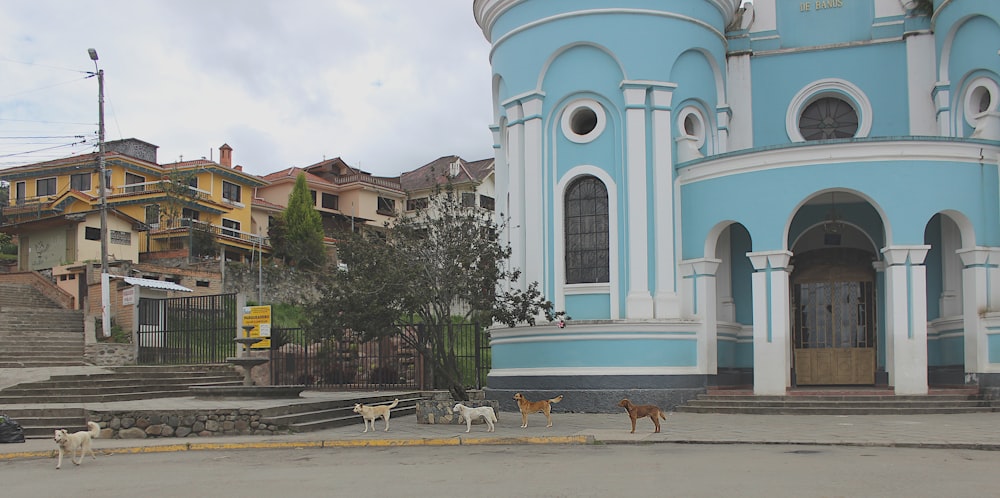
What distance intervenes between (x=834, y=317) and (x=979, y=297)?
3811mm

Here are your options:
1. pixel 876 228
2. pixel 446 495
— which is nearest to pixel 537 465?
pixel 446 495

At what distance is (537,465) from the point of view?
40.3 feet

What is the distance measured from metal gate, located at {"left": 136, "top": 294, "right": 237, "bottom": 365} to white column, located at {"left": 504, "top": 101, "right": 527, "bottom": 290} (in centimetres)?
931

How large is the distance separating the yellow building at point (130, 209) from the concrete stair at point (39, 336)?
34.6ft

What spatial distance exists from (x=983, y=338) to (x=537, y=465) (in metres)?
11.9

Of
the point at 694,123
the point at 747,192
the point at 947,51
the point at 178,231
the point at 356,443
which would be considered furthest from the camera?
the point at 178,231

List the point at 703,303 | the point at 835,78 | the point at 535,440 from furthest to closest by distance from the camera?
1. the point at 835,78
2. the point at 703,303
3. the point at 535,440

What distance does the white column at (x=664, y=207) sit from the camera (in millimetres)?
21953

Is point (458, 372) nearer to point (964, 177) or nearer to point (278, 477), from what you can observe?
point (278, 477)

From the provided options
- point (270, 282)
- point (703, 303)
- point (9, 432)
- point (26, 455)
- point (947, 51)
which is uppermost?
point (947, 51)

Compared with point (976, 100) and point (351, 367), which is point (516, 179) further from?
point (976, 100)

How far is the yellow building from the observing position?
150 feet

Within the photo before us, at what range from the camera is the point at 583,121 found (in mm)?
23359

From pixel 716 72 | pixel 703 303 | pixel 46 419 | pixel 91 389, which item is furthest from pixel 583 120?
pixel 46 419
